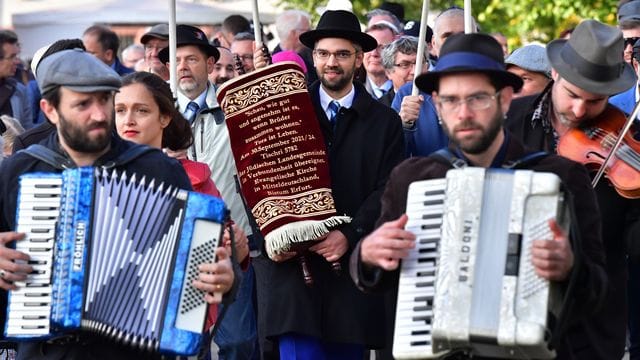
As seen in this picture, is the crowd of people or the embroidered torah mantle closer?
the crowd of people

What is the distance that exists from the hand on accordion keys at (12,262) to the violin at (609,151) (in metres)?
2.83

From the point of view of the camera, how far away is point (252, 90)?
941 cm

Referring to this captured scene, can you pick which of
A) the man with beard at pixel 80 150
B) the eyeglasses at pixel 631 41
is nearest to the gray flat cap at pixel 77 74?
the man with beard at pixel 80 150

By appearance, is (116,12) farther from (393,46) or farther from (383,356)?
(383,356)

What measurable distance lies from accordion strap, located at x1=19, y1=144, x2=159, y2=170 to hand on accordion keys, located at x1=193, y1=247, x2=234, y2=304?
0.64 meters

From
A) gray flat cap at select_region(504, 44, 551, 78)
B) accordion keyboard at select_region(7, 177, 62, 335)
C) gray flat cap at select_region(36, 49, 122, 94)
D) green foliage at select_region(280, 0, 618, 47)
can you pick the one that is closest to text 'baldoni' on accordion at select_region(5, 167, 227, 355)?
accordion keyboard at select_region(7, 177, 62, 335)

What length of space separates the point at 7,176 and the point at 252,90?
2.46 meters

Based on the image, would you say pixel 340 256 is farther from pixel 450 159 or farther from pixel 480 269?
pixel 480 269

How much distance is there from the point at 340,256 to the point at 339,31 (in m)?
1.53

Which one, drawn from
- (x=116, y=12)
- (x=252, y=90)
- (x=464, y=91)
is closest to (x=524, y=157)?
(x=464, y=91)

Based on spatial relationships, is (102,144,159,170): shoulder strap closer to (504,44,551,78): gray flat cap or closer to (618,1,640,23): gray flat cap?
(504,44,551,78): gray flat cap

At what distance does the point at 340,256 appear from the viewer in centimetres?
936

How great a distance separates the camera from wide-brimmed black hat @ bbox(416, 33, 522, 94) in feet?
21.9

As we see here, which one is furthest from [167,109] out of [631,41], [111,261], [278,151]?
[631,41]
